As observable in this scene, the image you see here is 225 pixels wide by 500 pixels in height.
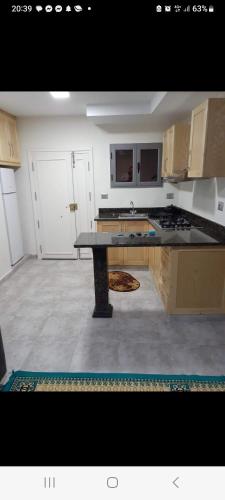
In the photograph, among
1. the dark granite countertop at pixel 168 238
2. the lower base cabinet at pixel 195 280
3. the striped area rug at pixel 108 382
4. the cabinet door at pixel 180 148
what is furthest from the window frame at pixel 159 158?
the striped area rug at pixel 108 382

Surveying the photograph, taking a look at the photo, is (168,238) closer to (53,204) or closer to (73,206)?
(73,206)

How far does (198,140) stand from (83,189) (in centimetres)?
243

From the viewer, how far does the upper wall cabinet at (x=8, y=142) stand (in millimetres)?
3685

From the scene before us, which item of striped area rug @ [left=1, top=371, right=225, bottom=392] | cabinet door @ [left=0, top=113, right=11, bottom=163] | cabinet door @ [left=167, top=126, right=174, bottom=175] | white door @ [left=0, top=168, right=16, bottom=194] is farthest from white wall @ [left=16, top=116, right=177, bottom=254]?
striped area rug @ [left=1, top=371, right=225, bottom=392]

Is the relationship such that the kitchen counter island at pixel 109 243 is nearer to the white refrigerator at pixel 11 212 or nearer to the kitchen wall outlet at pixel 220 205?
the kitchen wall outlet at pixel 220 205

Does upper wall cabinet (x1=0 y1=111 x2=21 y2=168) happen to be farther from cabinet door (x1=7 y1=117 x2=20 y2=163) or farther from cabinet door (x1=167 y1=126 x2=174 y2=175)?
cabinet door (x1=167 y1=126 x2=174 y2=175)

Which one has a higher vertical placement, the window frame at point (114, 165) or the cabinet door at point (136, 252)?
the window frame at point (114, 165)

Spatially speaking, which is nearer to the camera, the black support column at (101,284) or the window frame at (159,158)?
the black support column at (101,284)

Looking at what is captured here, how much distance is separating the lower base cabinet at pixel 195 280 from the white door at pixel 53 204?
2.41 meters

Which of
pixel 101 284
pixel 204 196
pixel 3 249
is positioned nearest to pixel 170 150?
pixel 204 196

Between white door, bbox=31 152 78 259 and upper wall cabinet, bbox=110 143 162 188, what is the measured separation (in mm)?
789

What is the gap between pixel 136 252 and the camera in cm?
399

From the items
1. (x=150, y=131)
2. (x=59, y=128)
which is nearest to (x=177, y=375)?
(x=150, y=131)
